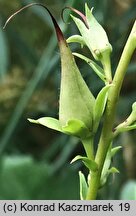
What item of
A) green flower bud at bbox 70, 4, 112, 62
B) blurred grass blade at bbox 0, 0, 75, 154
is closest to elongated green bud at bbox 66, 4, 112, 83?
green flower bud at bbox 70, 4, 112, 62

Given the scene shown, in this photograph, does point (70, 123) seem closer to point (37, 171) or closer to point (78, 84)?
point (78, 84)

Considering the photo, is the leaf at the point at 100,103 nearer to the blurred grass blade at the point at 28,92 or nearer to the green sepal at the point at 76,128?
the green sepal at the point at 76,128

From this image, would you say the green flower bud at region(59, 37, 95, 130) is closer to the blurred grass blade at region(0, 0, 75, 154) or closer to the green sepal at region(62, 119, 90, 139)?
the green sepal at region(62, 119, 90, 139)

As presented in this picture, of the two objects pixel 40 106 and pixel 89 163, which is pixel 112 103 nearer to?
pixel 89 163

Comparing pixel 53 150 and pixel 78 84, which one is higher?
pixel 78 84

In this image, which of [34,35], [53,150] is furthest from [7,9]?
[53,150]

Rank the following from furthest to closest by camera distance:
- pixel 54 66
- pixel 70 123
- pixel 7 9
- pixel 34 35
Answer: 1. pixel 34 35
2. pixel 7 9
3. pixel 54 66
4. pixel 70 123

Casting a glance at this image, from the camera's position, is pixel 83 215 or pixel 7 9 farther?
pixel 7 9
